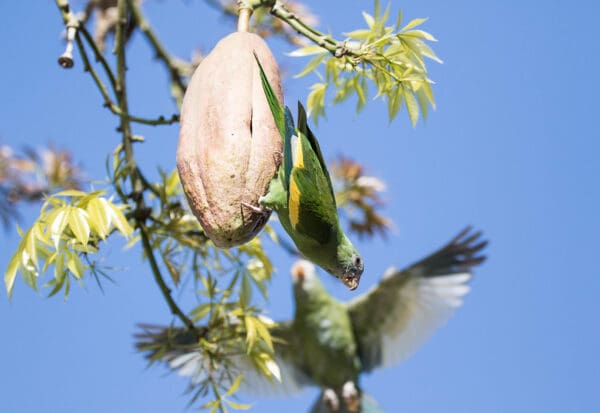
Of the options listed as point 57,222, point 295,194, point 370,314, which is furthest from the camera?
point 370,314

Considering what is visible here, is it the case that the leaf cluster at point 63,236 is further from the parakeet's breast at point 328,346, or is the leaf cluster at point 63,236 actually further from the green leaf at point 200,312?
the parakeet's breast at point 328,346

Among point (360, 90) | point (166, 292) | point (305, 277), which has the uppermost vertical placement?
point (305, 277)

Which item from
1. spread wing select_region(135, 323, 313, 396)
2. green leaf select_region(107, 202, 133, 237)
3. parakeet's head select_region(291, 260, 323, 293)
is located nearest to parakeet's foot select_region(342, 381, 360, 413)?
spread wing select_region(135, 323, 313, 396)

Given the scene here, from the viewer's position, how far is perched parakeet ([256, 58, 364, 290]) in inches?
37.1

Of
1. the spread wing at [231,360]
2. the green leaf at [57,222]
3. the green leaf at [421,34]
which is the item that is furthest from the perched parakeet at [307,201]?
the spread wing at [231,360]

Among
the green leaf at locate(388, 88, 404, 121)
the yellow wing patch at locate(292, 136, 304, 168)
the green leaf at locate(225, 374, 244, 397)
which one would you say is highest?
the green leaf at locate(388, 88, 404, 121)

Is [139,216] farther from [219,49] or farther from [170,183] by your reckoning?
[219,49]

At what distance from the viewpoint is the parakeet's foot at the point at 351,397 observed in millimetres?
3156

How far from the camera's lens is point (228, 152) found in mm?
947

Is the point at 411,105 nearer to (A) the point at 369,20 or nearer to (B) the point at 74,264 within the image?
(A) the point at 369,20

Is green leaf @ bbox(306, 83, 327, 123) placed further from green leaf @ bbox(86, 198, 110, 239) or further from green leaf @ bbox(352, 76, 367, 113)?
green leaf @ bbox(86, 198, 110, 239)

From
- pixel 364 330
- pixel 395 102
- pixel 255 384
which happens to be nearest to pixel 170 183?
pixel 395 102

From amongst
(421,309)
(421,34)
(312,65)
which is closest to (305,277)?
(421,309)

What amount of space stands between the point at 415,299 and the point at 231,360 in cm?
178
